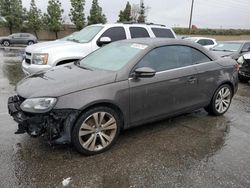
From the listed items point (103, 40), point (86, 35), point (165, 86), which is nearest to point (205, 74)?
point (165, 86)

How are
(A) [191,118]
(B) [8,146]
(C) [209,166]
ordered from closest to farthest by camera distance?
(C) [209,166], (B) [8,146], (A) [191,118]

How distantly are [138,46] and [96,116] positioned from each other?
57.9 inches

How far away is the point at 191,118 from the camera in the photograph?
5.29 meters

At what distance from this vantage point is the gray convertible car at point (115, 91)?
11.2 ft

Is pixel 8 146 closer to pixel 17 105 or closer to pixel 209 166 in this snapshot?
pixel 17 105

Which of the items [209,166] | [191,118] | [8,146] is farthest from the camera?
[191,118]

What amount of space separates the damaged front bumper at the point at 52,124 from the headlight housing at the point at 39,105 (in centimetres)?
5

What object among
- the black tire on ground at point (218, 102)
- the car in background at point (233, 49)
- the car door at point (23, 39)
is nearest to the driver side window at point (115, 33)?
the black tire on ground at point (218, 102)

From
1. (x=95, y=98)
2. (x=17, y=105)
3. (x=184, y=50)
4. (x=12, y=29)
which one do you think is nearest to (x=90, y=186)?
(x=95, y=98)

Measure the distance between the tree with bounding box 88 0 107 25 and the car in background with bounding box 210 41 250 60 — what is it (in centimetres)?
3528

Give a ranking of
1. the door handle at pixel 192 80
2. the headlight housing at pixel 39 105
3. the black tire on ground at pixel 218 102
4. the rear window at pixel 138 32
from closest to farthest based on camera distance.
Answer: the headlight housing at pixel 39 105
the door handle at pixel 192 80
the black tire on ground at pixel 218 102
the rear window at pixel 138 32

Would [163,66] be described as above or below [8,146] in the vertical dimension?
above

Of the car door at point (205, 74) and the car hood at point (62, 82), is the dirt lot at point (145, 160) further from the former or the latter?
the car hood at point (62, 82)

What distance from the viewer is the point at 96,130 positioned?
3688 millimetres
